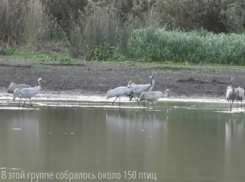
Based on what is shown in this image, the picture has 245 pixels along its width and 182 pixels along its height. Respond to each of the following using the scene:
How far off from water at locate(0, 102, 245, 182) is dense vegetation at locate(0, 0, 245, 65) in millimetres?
9588

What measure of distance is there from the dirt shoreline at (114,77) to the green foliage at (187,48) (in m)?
1.29

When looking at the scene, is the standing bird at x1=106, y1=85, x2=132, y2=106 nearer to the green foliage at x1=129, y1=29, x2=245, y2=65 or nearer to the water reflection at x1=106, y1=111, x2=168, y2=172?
the water reflection at x1=106, y1=111, x2=168, y2=172

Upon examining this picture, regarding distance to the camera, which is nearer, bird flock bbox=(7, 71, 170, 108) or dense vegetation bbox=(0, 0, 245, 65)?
bird flock bbox=(7, 71, 170, 108)

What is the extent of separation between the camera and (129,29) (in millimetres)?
30984

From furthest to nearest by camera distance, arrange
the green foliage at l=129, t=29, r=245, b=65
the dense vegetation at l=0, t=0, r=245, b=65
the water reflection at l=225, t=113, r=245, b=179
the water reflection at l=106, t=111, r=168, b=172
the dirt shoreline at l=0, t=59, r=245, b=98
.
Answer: the dense vegetation at l=0, t=0, r=245, b=65, the green foliage at l=129, t=29, r=245, b=65, the dirt shoreline at l=0, t=59, r=245, b=98, the water reflection at l=106, t=111, r=168, b=172, the water reflection at l=225, t=113, r=245, b=179

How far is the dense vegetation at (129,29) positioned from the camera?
98.6 ft

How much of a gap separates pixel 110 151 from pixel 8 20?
1942 cm

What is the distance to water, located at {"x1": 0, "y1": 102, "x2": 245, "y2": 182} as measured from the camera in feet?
40.1

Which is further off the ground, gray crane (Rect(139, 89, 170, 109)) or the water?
gray crane (Rect(139, 89, 170, 109))

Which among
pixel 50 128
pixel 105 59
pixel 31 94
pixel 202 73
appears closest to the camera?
pixel 50 128

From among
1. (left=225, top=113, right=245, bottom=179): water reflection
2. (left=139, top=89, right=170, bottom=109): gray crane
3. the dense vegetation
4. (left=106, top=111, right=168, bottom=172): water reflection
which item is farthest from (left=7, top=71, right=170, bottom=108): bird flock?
the dense vegetation

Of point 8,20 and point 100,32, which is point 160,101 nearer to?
point 100,32

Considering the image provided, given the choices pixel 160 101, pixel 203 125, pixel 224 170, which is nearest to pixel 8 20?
pixel 160 101

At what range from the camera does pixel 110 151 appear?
13.7 metres
